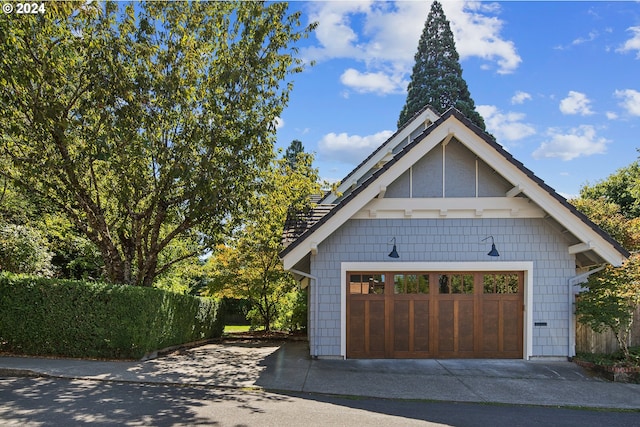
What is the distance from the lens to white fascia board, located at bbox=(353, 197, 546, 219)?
436 inches

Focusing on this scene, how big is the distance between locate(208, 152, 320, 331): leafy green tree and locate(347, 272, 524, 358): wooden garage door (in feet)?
10.5

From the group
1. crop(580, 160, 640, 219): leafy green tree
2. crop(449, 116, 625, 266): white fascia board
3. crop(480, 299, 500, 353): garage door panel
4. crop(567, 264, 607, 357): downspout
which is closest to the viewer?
crop(449, 116, 625, 266): white fascia board

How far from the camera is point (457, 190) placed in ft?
36.6

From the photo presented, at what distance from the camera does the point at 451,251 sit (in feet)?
36.7

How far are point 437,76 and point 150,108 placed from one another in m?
26.4

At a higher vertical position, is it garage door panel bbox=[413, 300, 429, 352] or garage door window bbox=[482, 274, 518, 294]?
garage door window bbox=[482, 274, 518, 294]

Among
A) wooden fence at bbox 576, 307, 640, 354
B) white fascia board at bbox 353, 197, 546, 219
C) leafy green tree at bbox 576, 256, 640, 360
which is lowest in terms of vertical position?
wooden fence at bbox 576, 307, 640, 354

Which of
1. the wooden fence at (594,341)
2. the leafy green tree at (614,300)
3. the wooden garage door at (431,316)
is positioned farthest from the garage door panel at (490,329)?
the wooden fence at (594,341)

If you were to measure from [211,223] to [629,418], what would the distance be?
33.7ft

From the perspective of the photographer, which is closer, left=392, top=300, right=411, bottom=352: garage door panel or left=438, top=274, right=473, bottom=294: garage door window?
left=392, top=300, right=411, bottom=352: garage door panel

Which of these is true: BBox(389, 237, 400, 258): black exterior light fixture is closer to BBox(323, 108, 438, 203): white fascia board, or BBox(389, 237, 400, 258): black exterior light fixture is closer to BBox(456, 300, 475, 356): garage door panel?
BBox(456, 300, 475, 356): garage door panel

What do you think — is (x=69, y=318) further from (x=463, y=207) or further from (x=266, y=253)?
(x=463, y=207)

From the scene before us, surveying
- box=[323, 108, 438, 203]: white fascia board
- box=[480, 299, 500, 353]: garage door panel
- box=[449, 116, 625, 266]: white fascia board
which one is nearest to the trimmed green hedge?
box=[323, 108, 438, 203]: white fascia board

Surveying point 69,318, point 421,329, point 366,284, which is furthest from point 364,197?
point 69,318
